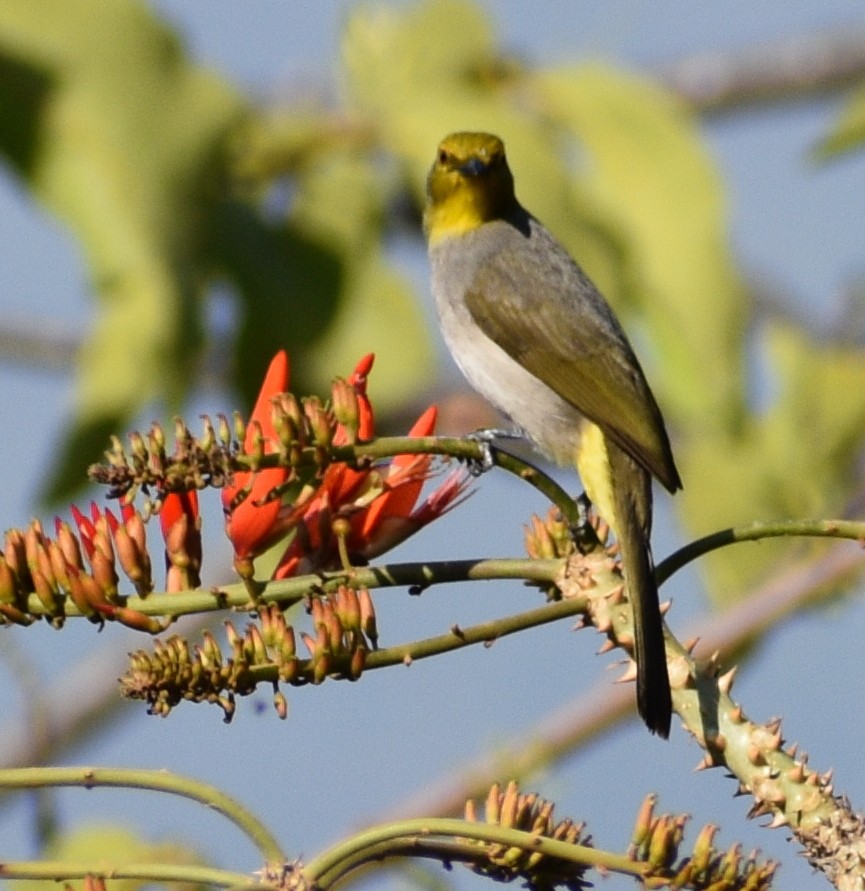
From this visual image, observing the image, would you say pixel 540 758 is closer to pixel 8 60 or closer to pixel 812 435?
pixel 812 435

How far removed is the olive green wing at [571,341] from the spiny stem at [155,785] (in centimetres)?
175

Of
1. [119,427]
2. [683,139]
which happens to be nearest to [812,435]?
[683,139]

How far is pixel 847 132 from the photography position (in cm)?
301

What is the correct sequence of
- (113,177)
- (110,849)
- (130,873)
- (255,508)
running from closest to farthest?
(130,873)
(255,508)
(110,849)
(113,177)

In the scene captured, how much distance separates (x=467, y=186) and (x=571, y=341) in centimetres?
98

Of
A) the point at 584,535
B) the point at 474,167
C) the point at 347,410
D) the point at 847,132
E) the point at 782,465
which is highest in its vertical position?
the point at 474,167

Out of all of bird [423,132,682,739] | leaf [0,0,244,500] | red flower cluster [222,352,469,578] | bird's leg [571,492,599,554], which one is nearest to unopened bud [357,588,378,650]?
red flower cluster [222,352,469,578]

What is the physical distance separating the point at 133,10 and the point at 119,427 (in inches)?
33.1

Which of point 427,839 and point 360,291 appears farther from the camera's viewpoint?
point 360,291

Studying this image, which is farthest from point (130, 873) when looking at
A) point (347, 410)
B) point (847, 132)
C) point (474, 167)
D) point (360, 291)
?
point (474, 167)

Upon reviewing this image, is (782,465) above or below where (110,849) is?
above

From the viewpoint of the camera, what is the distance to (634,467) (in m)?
3.42

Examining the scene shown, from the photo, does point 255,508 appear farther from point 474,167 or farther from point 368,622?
point 474,167

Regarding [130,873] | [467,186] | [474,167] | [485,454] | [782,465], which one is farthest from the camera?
[467,186]
